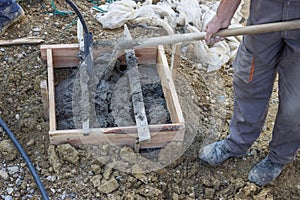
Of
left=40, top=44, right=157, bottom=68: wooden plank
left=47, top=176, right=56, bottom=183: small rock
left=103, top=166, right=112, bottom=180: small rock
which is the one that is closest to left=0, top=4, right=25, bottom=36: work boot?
left=40, top=44, right=157, bottom=68: wooden plank

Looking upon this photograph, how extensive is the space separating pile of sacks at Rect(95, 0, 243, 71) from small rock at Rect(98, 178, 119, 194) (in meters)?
1.45

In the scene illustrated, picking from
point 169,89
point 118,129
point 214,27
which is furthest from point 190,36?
point 118,129

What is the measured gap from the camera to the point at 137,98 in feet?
10.2

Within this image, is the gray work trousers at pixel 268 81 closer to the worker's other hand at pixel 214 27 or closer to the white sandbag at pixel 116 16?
the worker's other hand at pixel 214 27

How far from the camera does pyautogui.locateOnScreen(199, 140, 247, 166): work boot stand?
304 centimetres

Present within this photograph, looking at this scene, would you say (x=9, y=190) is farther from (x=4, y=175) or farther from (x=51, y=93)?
(x=51, y=93)

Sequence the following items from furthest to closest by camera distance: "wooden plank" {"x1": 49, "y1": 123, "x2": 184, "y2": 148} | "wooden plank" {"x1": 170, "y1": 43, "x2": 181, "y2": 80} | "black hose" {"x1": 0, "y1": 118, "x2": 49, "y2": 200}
→ "wooden plank" {"x1": 170, "y1": 43, "x2": 181, "y2": 80}, "wooden plank" {"x1": 49, "y1": 123, "x2": 184, "y2": 148}, "black hose" {"x1": 0, "y1": 118, "x2": 49, "y2": 200}

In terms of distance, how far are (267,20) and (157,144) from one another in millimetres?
1159

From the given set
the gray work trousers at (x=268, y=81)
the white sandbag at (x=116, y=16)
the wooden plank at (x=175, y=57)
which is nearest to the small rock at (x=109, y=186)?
Result: the gray work trousers at (x=268, y=81)

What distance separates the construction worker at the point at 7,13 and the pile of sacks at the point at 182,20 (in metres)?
0.69

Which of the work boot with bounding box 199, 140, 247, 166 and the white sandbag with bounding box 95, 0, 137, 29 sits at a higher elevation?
the white sandbag with bounding box 95, 0, 137, 29

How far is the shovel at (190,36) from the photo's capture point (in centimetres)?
225

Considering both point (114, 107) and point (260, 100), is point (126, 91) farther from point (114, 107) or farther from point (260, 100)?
point (260, 100)

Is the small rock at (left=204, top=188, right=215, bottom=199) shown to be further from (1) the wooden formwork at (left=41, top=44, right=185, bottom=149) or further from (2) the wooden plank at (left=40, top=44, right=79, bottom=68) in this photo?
(2) the wooden plank at (left=40, top=44, right=79, bottom=68)
